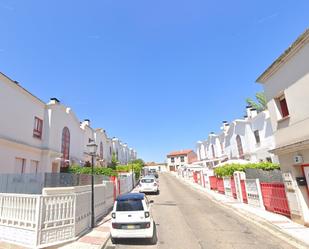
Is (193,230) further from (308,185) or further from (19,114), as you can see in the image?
(19,114)

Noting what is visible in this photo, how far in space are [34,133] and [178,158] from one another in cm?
7541

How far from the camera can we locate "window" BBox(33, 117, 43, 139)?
19.9 meters

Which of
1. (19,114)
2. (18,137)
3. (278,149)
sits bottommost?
(278,149)

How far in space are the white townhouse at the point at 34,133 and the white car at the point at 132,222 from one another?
10994 millimetres

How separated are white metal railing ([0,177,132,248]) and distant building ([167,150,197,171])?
80.8 m

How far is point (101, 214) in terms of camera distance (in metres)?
14.0

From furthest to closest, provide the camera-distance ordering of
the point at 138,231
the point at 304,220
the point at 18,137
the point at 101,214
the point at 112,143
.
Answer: the point at 112,143, the point at 18,137, the point at 101,214, the point at 304,220, the point at 138,231

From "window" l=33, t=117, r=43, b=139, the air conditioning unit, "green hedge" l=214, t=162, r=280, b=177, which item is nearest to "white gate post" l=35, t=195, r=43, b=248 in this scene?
the air conditioning unit

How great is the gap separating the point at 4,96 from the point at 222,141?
39.3 m

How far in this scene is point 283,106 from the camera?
11781mm

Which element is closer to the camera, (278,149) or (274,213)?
(278,149)

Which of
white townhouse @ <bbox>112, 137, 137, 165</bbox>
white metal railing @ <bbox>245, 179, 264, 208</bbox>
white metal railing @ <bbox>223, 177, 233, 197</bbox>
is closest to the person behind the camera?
white metal railing @ <bbox>245, 179, 264, 208</bbox>

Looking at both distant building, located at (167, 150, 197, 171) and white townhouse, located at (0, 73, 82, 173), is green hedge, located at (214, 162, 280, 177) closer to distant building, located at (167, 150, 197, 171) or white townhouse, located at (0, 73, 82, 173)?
Result: white townhouse, located at (0, 73, 82, 173)

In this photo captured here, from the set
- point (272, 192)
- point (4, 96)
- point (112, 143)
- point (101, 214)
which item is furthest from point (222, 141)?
point (4, 96)
